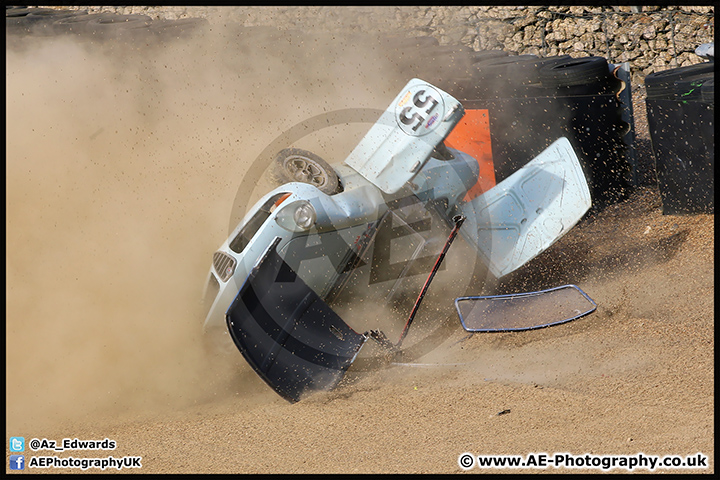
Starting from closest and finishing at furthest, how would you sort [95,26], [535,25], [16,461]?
[16,461] → [95,26] → [535,25]

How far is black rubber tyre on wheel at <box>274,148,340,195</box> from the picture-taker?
6.18 m

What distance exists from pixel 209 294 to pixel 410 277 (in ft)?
6.93

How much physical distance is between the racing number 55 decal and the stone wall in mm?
6127

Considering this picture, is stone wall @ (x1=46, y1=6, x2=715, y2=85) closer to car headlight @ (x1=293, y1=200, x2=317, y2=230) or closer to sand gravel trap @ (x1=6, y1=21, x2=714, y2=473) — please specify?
sand gravel trap @ (x1=6, y1=21, x2=714, y2=473)

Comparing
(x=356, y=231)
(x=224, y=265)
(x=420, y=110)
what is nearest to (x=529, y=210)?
(x=420, y=110)

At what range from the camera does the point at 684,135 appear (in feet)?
22.5

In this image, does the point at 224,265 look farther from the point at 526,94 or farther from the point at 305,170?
the point at 526,94

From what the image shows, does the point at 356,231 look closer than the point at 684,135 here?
Yes

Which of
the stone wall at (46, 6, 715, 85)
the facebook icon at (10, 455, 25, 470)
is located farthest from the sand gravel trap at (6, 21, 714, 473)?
the stone wall at (46, 6, 715, 85)

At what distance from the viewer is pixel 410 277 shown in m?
6.05

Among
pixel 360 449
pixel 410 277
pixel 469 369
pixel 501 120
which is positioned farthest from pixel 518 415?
pixel 501 120

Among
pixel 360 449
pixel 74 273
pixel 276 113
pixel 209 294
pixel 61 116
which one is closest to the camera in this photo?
pixel 360 449

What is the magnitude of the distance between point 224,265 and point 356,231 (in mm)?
1385
